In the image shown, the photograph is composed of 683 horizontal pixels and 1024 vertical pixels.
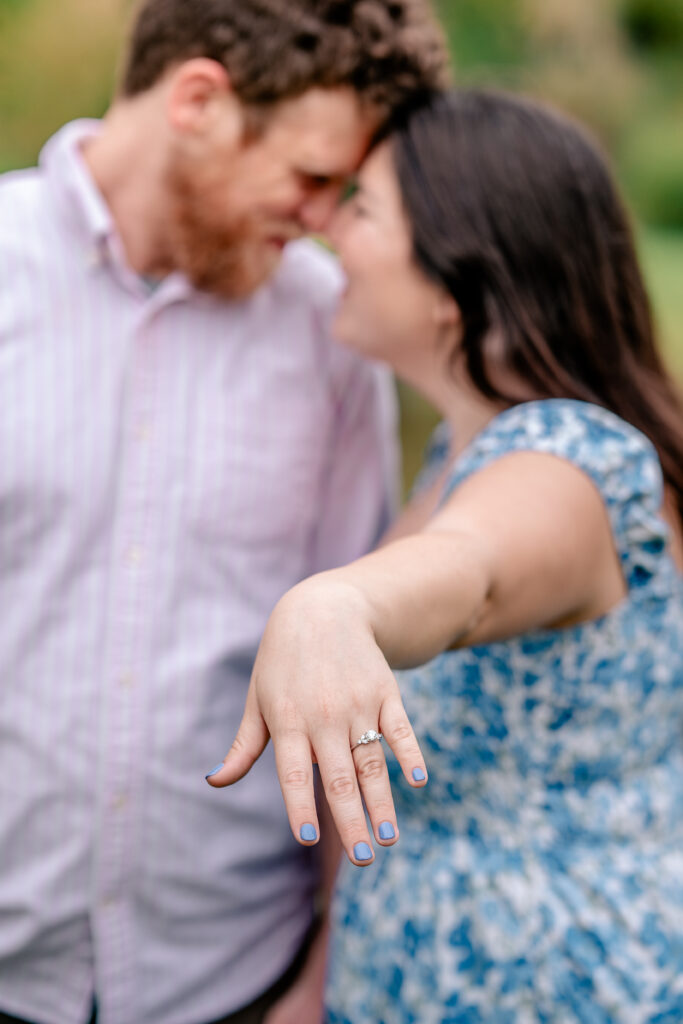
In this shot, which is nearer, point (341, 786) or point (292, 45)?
point (341, 786)

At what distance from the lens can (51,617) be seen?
1.18 meters

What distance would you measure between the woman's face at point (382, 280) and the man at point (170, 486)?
7 centimetres

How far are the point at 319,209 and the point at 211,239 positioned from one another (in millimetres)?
213

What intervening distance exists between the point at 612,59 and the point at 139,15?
414cm

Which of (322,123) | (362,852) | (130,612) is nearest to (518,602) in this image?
(362,852)

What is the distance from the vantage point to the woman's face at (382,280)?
51.8 inches

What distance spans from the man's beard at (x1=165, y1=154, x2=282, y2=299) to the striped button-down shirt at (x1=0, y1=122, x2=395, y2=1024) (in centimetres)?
4

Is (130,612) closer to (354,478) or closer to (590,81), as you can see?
(354,478)

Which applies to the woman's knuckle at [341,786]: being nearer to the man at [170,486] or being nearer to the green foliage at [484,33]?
the man at [170,486]

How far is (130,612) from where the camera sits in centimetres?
120

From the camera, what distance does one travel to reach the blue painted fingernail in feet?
2.02

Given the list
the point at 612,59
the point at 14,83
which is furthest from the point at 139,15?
the point at 612,59

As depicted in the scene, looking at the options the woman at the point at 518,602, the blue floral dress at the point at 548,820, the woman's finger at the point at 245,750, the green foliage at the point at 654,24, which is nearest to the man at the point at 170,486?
the woman at the point at 518,602

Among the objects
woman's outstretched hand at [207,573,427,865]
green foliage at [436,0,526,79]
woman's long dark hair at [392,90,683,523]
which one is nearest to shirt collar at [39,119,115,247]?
woman's long dark hair at [392,90,683,523]
